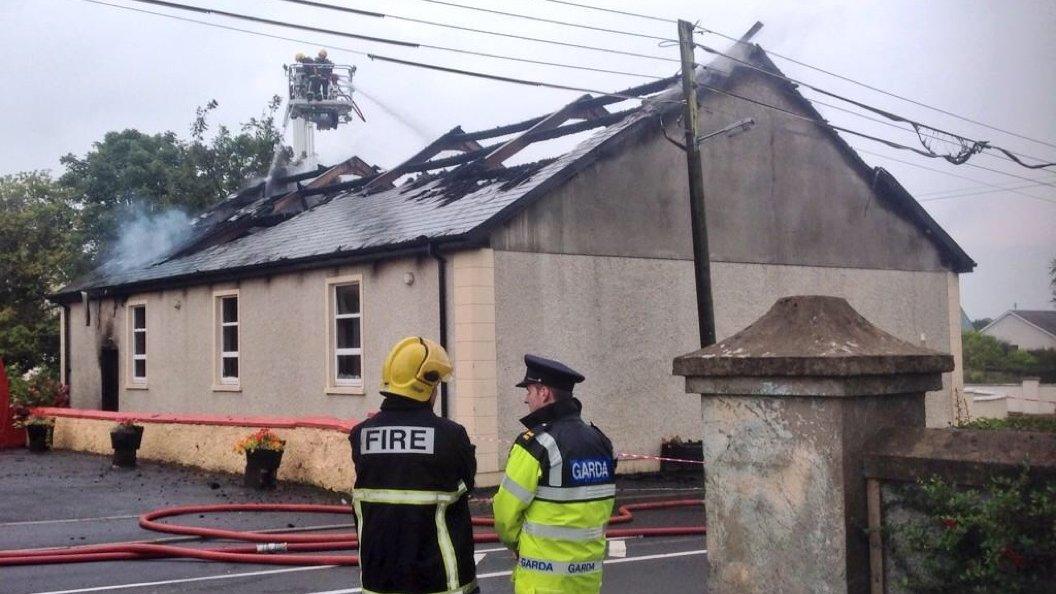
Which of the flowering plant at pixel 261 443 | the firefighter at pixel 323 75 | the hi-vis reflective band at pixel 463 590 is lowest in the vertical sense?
the flowering plant at pixel 261 443

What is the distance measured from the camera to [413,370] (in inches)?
176

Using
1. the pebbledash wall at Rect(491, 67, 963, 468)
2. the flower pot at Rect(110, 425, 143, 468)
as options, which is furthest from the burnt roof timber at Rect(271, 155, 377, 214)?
the pebbledash wall at Rect(491, 67, 963, 468)

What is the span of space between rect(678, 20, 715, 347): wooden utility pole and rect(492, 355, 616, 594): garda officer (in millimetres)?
12430

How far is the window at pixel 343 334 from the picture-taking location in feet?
64.0

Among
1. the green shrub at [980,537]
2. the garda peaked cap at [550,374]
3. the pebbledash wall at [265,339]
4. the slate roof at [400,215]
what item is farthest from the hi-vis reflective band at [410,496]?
the pebbledash wall at [265,339]

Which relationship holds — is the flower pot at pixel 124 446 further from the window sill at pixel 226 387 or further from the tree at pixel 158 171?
the tree at pixel 158 171

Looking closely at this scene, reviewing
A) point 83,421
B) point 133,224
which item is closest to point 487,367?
point 83,421

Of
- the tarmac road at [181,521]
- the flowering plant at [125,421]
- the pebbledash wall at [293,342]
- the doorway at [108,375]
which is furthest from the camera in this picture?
the doorway at [108,375]

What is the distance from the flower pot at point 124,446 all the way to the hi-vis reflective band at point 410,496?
600 inches

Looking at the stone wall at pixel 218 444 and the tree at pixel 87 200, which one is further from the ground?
the tree at pixel 87 200

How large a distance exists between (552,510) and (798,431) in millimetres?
1073

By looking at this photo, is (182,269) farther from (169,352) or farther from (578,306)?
(578,306)

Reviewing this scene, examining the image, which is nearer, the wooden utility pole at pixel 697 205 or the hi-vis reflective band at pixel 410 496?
the hi-vis reflective band at pixel 410 496

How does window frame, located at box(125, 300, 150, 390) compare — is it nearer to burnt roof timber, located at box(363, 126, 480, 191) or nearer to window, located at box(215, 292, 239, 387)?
window, located at box(215, 292, 239, 387)
